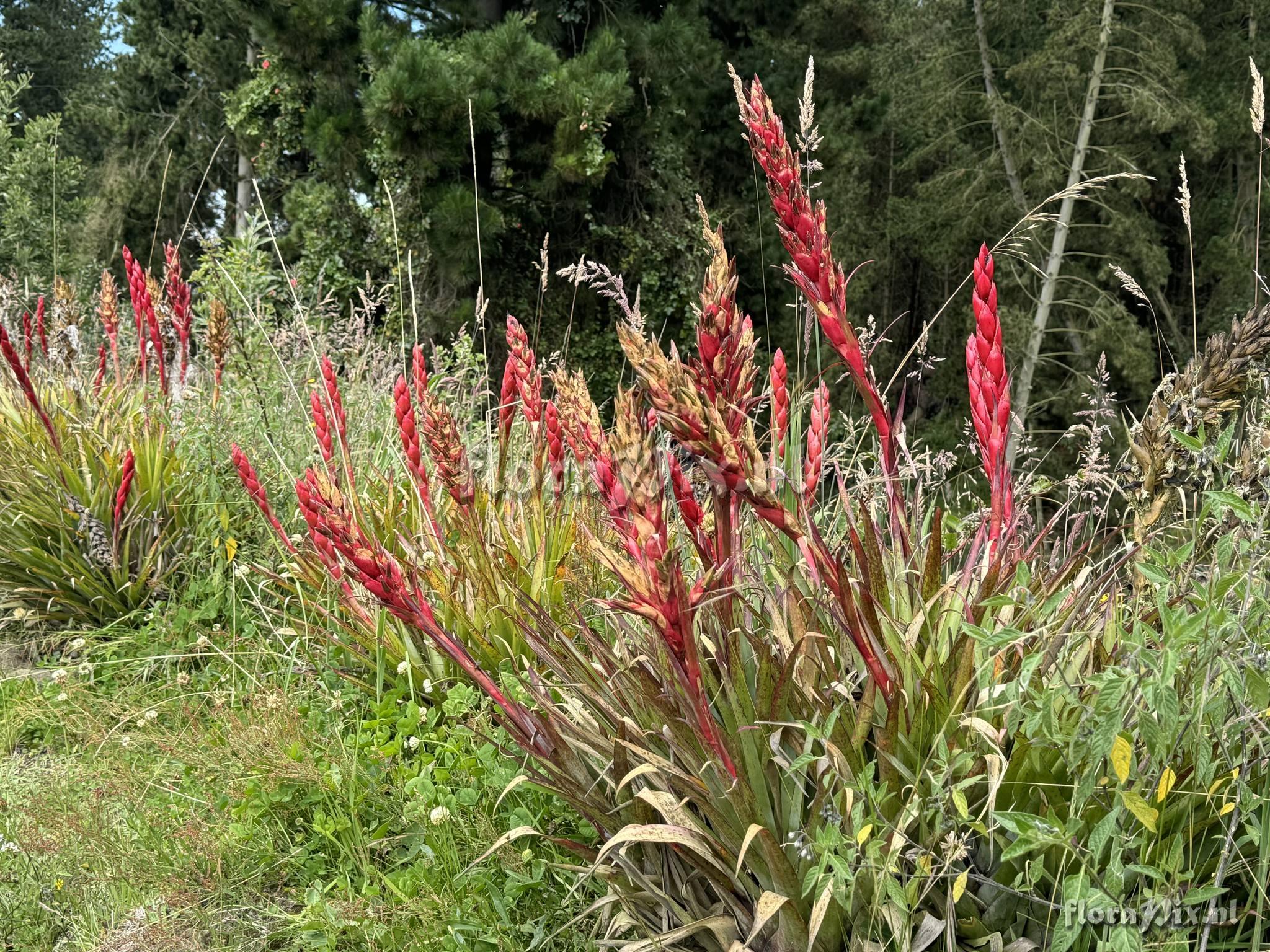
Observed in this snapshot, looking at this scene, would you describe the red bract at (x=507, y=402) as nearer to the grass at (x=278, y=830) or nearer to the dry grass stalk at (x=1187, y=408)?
the grass at (x=278, y=830)

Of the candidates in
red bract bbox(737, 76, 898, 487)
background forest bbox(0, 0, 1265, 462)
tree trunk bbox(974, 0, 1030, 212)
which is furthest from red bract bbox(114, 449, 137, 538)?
tree trunk bbox(974, 0, 1030, 212)

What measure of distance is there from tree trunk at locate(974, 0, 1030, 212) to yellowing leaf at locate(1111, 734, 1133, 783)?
20.3m

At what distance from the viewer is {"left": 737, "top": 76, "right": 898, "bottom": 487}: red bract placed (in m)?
1.63

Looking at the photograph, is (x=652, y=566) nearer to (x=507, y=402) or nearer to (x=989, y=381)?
(x=989, y=381)

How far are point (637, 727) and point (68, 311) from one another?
4546 millimetres

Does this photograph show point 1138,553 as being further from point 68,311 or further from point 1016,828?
point 68,311

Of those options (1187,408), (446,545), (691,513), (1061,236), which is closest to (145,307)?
(446,545)

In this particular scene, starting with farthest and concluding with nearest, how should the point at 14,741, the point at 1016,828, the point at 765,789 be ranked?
the point at 14,741
the point at 765,789
the point at 1016,828

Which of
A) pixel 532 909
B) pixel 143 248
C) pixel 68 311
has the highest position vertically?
pixel 143 248

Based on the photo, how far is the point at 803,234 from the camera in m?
1.64

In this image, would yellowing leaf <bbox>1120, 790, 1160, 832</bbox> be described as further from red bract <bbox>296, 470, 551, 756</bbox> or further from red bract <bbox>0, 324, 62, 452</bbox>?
red bract <bbox>0, 324, 62, 452</bbox>

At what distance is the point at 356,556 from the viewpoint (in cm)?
210

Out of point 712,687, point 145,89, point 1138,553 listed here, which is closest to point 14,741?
point 712,687

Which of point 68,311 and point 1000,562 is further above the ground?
point 68,311
